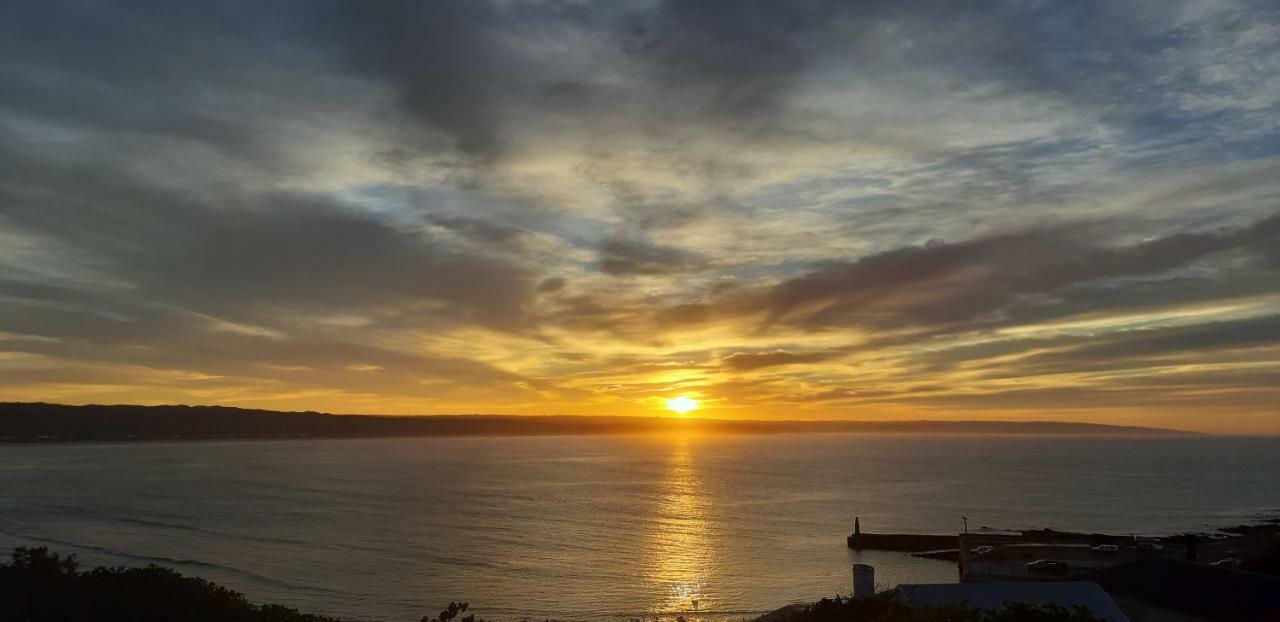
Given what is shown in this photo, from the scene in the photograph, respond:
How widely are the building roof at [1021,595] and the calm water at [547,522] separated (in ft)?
75.0

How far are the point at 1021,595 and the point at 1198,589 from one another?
7.48 meters

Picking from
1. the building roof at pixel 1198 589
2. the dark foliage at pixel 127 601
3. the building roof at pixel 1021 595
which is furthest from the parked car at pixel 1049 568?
the dark foliage at pixel 127 601

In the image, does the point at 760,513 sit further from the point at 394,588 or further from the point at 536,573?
the point at 394,588

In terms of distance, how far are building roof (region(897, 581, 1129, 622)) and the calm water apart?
22.8m

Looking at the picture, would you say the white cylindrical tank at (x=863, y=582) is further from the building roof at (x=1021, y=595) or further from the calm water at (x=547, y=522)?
the calm water at (x=547, y=522)

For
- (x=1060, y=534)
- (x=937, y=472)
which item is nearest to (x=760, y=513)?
(x=1060, y=534)

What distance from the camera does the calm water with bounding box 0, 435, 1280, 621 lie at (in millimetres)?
53688

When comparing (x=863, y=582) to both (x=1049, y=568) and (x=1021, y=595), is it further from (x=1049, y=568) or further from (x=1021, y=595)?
(x=1049, y=568)

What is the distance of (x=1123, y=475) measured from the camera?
524 feet

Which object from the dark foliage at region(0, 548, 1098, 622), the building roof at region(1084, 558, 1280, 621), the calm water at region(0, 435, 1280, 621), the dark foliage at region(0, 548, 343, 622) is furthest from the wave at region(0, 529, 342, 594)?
the building roof at region(1084, 558, 1280, 621)

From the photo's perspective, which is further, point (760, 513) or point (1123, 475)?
point (1123, 475)

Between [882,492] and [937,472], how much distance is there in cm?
5435

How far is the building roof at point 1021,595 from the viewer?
81.9 feet

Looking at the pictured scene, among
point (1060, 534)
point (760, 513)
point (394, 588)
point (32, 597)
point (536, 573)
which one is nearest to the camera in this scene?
point (32, 597)
